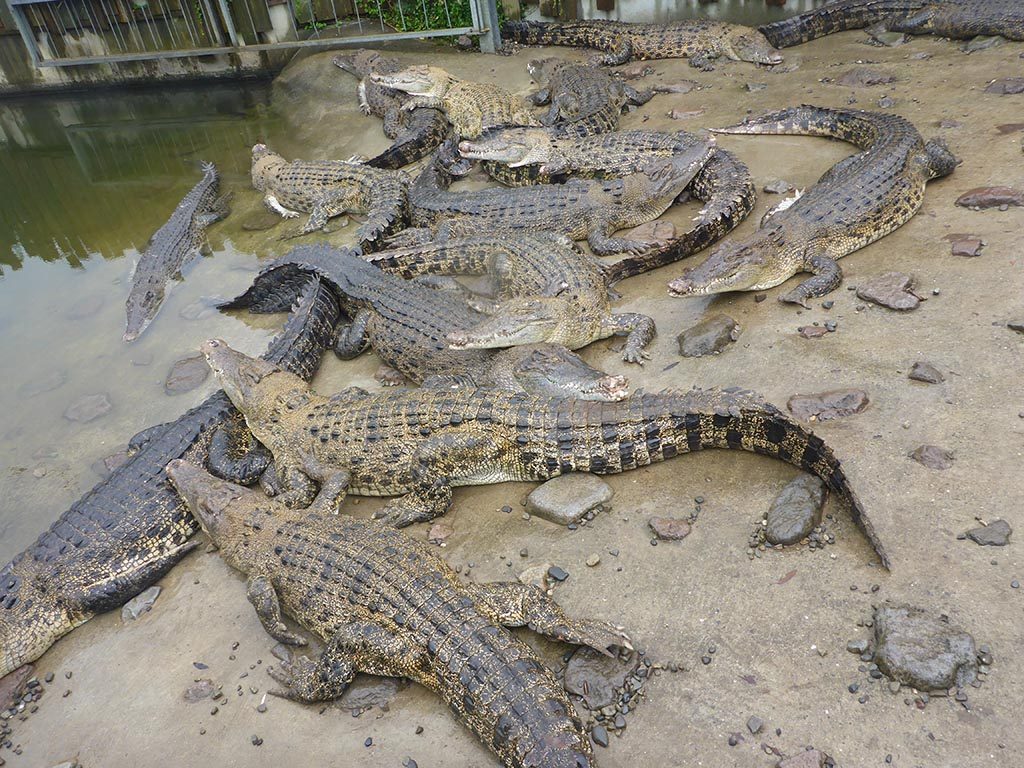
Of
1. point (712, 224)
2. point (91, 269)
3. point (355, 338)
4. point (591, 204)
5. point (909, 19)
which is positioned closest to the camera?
point (355, 338)

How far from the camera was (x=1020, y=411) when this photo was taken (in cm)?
340

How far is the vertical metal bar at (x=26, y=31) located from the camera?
37.9 ft

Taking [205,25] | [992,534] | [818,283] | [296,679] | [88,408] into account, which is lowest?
[88,408]

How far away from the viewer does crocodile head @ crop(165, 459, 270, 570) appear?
12.5ft

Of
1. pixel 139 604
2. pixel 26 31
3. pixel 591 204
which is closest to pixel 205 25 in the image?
pixel 26 31

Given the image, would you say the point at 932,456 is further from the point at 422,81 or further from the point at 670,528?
the point at 422,81

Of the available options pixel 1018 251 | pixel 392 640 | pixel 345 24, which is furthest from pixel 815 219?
pixel 345 24

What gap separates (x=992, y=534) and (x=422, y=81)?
8.21m

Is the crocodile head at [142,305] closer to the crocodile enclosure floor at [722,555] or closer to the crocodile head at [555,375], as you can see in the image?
the crocodile enclosure floor at [722,555]

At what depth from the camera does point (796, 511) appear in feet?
10.7

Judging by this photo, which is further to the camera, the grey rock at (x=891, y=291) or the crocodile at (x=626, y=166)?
the crocodile at (x=626, y=166)

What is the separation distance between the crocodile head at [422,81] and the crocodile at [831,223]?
5297 mm

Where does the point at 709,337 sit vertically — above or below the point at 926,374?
below

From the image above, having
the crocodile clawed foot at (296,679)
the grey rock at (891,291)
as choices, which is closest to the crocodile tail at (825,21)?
the grey rock at (891,291)
